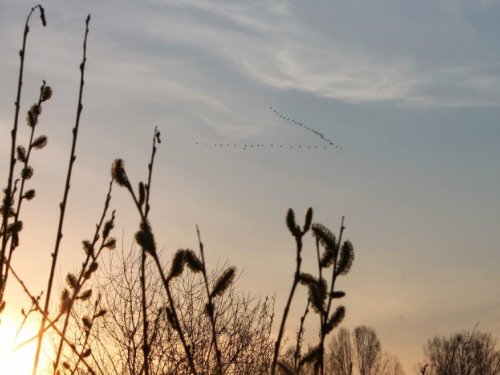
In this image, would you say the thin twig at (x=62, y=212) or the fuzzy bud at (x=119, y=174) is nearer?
the fuzzy bud at (x=119, y=174)

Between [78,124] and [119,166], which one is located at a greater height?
[78,124]

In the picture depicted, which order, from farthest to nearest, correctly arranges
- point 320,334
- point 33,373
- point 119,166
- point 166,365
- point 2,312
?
1. point 166,365
2. point 2,312
3. point 33,373
4. point 119,166
5. point 320,334

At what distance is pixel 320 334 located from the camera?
5.07 feet

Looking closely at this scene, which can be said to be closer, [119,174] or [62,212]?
[119,174]

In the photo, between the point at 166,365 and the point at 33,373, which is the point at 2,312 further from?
the point at 166,365

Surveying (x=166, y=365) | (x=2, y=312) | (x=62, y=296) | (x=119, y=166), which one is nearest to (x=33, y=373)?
(x=62, y=296)

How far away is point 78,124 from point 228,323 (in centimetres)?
2080

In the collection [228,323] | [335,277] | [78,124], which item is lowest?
[335,277]

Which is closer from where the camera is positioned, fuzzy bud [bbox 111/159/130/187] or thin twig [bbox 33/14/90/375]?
fuzzy bud [bbox 111/159/130/187]

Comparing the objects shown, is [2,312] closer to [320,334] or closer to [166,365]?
[320,334]

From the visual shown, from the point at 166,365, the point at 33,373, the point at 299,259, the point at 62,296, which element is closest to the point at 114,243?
the point at 62,296

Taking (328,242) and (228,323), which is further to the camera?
(228,323)

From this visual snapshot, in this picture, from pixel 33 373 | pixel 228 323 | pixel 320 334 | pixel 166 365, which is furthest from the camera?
pixel 228 323

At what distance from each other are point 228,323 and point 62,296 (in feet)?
68.0
